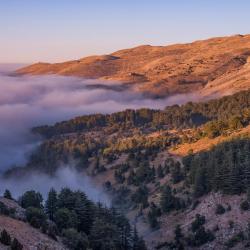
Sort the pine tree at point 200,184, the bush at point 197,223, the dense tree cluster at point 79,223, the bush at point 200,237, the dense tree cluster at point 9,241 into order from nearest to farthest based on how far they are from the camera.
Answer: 1. the dense tree cluster at point 9,241
2. the dense tree cluster at point 79,223
3. the bush at point 200,237
4. the bush at point 197,223
5. the pine tree at point 200,184

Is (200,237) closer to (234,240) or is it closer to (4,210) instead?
(234,240)

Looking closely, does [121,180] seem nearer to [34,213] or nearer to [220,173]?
[220,173]

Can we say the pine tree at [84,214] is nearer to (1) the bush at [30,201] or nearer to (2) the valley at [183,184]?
(1) the bush at [30,201]

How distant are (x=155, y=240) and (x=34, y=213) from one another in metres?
28.5

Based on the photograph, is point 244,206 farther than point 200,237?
Yes

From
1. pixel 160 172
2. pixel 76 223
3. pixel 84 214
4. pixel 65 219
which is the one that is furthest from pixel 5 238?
pixel 160 172

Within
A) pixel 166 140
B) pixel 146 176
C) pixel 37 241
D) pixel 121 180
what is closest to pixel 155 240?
pixel 37 241

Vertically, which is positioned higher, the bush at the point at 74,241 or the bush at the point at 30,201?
the bush at the point at 30,201

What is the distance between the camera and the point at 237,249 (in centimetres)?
6625

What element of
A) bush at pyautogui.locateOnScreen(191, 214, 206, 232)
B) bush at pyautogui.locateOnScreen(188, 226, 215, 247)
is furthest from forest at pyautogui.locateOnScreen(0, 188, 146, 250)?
bush at pyautogui.locateOnScreen(191, 214, 206, 232)

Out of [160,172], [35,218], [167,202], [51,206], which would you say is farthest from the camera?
[160,172]

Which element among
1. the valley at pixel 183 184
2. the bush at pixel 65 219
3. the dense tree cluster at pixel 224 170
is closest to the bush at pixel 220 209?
the valley at pixel 183 184

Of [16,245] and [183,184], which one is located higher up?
[16,245]

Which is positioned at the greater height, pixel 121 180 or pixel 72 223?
pixel 72 223
